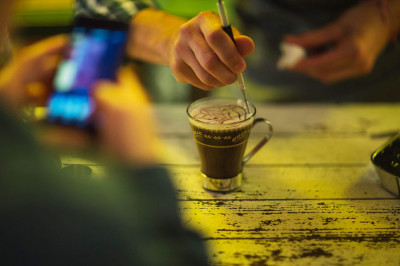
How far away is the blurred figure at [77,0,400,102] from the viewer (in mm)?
1096

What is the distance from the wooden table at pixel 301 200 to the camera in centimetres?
99

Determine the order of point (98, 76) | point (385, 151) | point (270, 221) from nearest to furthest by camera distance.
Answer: point (270, 221) < point (385, 151) < point (98, 76)

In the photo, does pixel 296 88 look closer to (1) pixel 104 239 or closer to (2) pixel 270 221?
(2) pixel 270 221

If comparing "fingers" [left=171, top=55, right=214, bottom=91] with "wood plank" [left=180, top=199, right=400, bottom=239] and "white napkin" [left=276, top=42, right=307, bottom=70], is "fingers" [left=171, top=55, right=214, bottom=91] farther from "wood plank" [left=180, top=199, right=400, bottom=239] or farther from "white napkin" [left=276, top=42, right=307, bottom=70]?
"white napkin" [left=276, top=42, right=307, bottom=70]

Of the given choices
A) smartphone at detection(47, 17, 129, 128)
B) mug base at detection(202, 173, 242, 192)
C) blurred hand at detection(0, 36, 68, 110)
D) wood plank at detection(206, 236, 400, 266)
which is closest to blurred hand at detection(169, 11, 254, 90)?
mug base at detection(202, 173, 242, 192)

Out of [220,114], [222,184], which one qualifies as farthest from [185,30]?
[222,184]

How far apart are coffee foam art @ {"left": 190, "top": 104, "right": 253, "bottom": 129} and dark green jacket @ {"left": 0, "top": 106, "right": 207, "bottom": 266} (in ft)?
1.01

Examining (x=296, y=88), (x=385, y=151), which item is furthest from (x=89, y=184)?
(x=296, y=88)

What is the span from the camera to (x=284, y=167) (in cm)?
141

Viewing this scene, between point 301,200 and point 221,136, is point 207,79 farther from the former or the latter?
point 301,200

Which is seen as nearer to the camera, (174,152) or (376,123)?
(174,152)

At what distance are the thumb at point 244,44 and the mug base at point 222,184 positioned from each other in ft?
1.43

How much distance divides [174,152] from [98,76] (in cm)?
93

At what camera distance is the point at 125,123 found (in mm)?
2041
